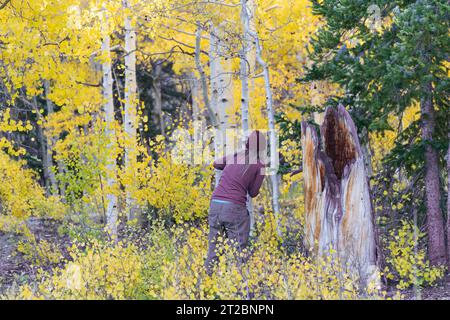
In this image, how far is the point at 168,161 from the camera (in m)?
10.8

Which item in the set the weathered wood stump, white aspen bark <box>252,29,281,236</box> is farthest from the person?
white aspen bark <box>252,29,281,236</box>

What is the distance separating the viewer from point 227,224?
733 cm

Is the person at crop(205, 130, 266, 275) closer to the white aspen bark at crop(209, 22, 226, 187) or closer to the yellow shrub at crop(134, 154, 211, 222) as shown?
the white aspen bark at crop(209, 22, 226, 187)

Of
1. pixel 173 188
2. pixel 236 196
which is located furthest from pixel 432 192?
pixel 173 188

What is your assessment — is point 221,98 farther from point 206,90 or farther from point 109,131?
point 109,131

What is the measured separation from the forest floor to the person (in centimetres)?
182

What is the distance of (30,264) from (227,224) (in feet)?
16.3

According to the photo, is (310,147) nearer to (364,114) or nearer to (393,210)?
(364,114)

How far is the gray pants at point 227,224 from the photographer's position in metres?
7.30

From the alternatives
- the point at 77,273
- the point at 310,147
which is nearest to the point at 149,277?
the point at 77,273

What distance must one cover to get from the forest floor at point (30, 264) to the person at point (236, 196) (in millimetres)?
1822

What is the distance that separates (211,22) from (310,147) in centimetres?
305

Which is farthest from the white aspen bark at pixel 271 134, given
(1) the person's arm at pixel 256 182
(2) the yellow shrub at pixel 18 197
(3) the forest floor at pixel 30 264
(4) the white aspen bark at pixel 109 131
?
(2) the yellow shrub at pixel 18 197

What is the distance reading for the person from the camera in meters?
7.31
